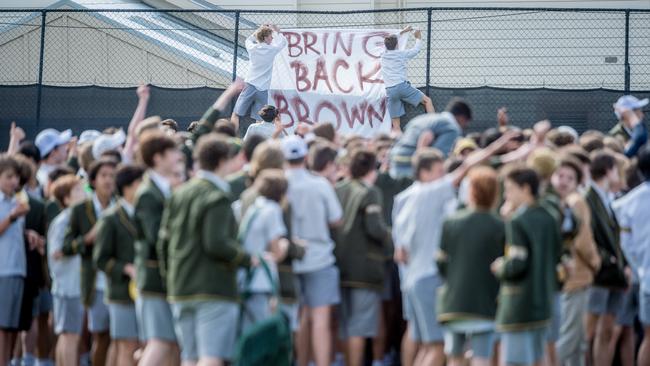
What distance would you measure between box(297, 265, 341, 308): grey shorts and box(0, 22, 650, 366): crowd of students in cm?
1

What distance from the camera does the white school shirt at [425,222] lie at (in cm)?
945

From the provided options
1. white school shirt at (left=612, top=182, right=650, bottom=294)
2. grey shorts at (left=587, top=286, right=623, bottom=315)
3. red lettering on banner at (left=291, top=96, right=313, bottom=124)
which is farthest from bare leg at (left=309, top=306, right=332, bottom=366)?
red lettering on banner at (left=291, top=96, right=313, bottom=124)

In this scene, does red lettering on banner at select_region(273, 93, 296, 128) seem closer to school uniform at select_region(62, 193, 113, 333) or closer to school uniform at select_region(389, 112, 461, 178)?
school uniform at select_region(389, 112, 461, 178)

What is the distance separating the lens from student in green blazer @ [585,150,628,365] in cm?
1026

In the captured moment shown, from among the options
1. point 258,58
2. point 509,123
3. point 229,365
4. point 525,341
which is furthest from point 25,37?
point 525,341

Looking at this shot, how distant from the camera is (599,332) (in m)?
10.6

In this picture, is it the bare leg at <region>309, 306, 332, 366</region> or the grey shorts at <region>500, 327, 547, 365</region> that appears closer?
the grey shorts at <region>500, 327, 547, 365</region>

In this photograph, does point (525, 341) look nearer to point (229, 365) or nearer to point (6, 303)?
point (229, 365)

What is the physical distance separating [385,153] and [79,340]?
283 centimetres

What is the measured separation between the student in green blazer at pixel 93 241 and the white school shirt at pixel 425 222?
7.11 ft

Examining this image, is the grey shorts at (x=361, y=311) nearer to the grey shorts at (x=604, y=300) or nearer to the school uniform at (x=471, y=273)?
the school uniform at (x=471, y=273)

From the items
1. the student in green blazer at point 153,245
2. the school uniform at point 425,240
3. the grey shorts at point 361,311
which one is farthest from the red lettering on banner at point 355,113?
the student in green blazer at point 153,245

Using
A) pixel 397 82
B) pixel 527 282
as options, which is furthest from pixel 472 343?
pixel 397 82

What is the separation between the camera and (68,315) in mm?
10367
